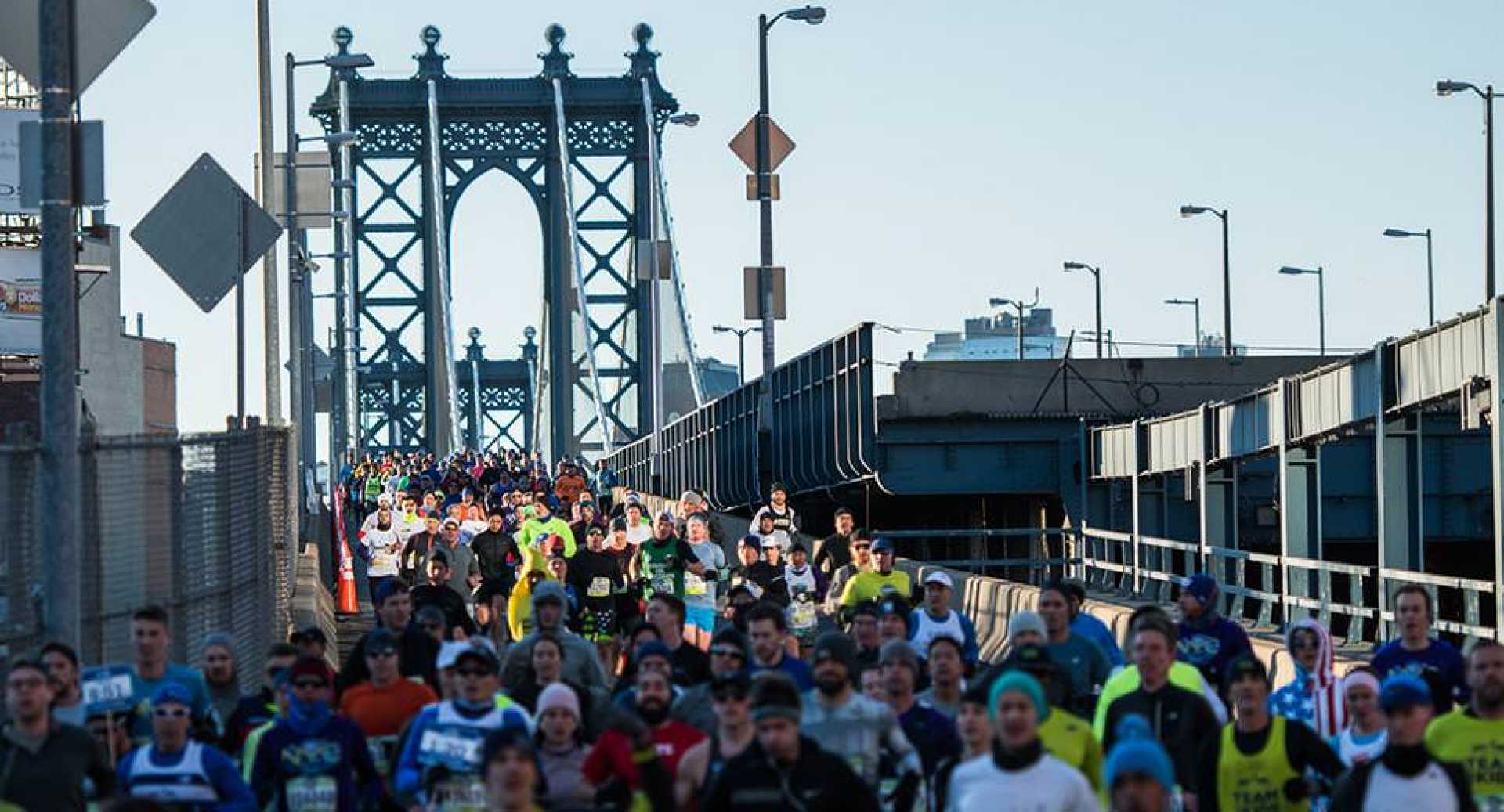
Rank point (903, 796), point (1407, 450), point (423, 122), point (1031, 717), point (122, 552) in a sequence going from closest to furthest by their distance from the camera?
point (1031, 717) → point (903, 796) → point (122, 552) → point (1407, 450) → point (423, 122)

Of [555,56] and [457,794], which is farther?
[555,56]

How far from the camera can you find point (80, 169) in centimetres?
1277

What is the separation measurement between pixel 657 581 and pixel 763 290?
61.4 feet

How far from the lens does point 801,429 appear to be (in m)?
45.4

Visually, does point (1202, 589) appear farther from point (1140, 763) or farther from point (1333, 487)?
point (1333, 487)

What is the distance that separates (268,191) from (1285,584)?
1091cm

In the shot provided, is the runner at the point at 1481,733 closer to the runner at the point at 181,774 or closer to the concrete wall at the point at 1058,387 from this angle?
the runner at the point at 181,774

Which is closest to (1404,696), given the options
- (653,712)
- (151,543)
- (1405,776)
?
(1405,776)

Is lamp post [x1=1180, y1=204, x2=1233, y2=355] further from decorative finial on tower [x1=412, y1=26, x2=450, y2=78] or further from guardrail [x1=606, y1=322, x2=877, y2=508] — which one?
decorative finial on tower [x1=412, y1=26, x2=450, y2=78]

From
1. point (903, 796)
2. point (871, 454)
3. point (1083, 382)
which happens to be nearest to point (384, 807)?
point (903, 796)

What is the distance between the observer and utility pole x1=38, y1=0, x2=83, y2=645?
1262 cm

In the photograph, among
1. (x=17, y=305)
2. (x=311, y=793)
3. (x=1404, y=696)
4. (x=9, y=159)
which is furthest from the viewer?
(x=17, y=305)

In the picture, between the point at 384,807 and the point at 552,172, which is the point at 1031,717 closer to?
the point at 384,807

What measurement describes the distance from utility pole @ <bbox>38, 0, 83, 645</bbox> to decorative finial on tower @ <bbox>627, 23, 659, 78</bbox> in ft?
315
